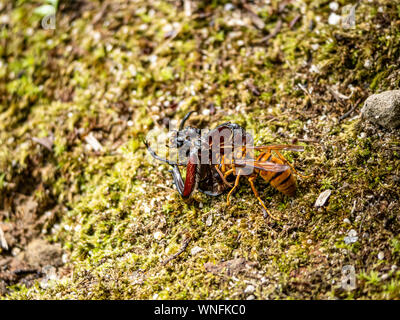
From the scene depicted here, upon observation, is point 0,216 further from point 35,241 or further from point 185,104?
point 185,104

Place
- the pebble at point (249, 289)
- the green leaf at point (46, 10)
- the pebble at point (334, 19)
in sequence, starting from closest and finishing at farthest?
1. the pebble at point (249, 289)
2. the pebble at point (334, 19)
3. the green leaf at point (46, 10)

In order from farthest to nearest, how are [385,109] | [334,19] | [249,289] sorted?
1. [334,19]
2. [385,109]
3. [249,289]

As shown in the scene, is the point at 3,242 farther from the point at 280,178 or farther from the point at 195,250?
the point at 280,178

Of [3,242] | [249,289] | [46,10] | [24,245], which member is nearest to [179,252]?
[249,289]

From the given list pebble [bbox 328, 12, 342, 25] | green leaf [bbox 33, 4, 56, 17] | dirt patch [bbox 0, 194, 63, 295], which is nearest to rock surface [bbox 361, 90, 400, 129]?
pebble [bbox 328, 12, 342, 25]

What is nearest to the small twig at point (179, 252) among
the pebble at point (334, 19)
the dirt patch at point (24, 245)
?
the dirt patch at point (24, 245)

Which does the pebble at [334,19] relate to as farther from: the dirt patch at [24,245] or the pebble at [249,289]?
the dirt patch at [24,245]
